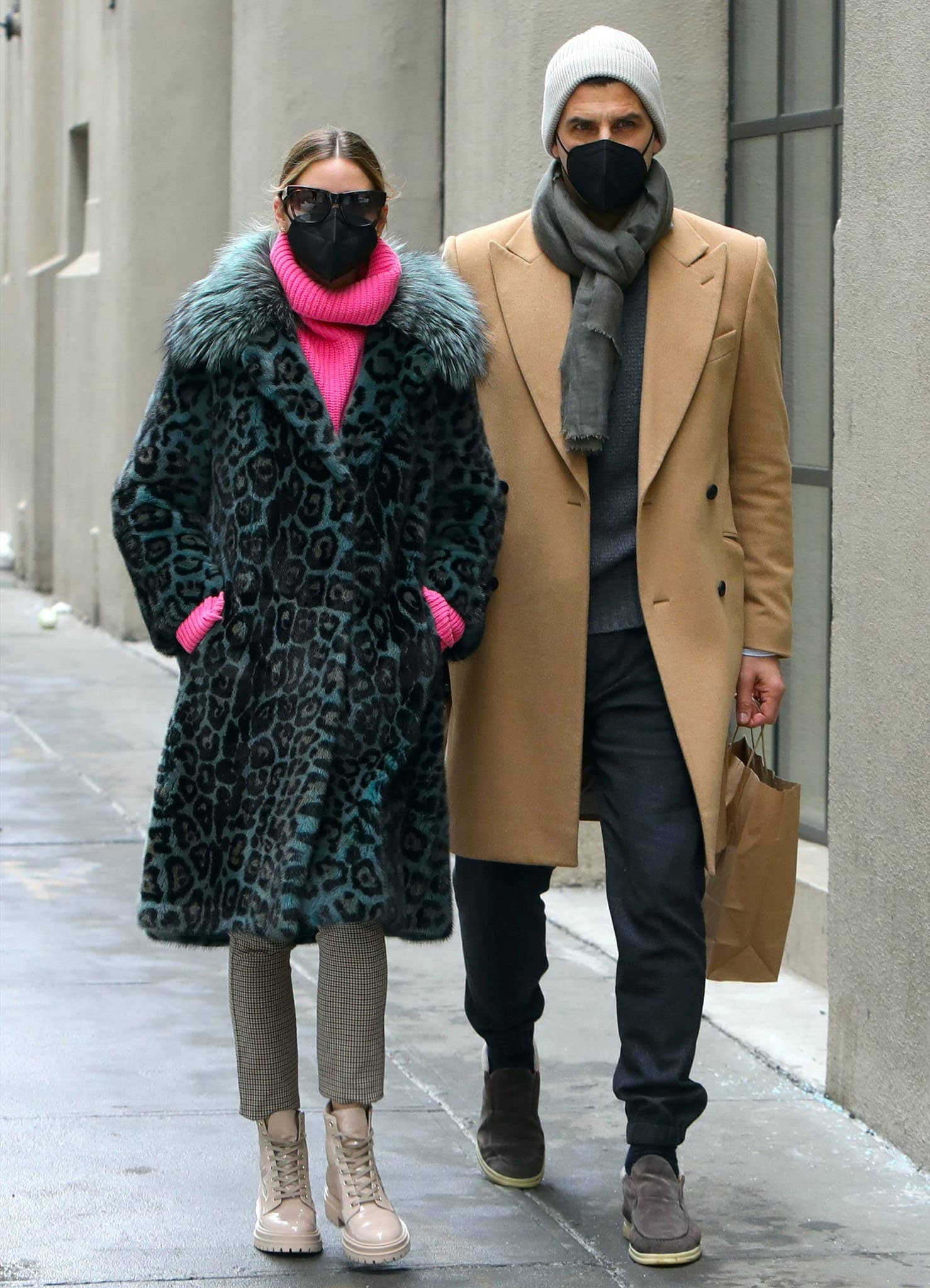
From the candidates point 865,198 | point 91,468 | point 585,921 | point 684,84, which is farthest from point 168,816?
point 91,468

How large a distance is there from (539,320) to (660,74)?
3.02 metres

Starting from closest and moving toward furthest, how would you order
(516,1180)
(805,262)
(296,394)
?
1. (296,394)
2. (516,1180)
3. (805,262)

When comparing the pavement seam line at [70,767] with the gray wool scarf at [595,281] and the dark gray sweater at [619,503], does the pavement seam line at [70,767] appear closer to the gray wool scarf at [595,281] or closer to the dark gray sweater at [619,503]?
the dark gray sweater at [619,503]

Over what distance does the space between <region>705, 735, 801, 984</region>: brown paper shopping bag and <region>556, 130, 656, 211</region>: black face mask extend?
106cm

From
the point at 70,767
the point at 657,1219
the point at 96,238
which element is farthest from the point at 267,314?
the point at 96,238

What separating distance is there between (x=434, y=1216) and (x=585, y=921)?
2563mm

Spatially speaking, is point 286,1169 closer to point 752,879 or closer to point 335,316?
point 752,879

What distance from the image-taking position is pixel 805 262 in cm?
636

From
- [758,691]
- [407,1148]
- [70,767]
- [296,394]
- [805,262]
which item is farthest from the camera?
[70,767]

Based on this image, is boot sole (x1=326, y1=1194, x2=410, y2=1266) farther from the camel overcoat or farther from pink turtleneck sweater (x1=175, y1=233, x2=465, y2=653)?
pink turtleneck sweater (x1=175, y1=233, x2=465, y2=653)

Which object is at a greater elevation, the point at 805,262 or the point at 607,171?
the point at 805,262

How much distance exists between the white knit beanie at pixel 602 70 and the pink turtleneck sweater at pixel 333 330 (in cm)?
45

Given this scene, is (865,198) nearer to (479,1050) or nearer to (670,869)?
(670,869)

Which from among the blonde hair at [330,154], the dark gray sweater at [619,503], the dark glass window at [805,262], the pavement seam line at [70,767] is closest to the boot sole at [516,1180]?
the dark gray sweater at [619,503]
